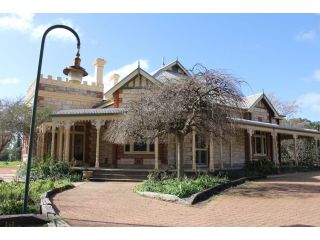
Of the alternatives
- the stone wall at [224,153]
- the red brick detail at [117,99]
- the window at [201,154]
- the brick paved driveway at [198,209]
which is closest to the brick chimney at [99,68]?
the red brick detail at [117,99]

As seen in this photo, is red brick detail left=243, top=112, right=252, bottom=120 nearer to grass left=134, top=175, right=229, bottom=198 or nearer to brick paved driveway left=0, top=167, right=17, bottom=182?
grass left=134, top=175, right=229, bottom=198

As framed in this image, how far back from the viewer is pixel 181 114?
13055 mm

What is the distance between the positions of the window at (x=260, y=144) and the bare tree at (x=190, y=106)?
12.4 meters

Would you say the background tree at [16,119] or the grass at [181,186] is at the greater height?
the background tree at [16,119]

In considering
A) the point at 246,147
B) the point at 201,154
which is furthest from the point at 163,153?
the point at 246,147

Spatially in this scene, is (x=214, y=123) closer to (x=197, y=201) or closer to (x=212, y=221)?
(x=197, y=201)

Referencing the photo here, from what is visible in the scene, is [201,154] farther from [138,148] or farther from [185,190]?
[185,190]

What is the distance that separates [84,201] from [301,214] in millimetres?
6119

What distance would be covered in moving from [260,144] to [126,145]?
11.3 m

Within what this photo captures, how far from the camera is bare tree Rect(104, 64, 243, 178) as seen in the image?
12.8 metres

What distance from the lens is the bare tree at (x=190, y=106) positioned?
12.8m

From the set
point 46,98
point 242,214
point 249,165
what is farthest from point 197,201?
point 46,98

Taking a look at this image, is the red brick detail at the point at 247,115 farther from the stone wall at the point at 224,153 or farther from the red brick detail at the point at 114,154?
the red brick detail at the point at 114,154

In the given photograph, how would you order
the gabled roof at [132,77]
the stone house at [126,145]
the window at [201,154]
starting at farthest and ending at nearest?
the window at [201,154] → the gabled roof at [132,77] → the stone house at [126,145]
